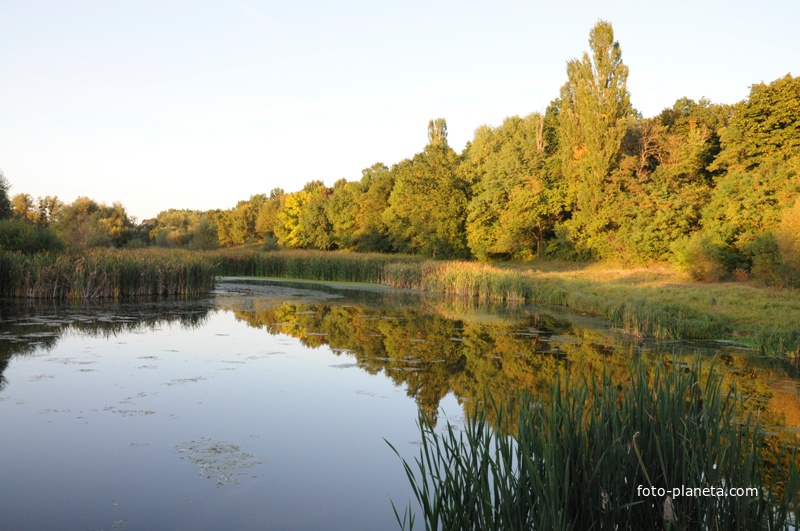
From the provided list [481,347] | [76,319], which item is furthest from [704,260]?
[76,319]

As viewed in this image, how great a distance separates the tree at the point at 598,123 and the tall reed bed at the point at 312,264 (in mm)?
9680

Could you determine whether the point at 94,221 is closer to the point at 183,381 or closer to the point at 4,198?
the point at 4,198

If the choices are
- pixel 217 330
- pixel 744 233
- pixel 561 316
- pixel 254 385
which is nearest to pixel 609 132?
pixel 744 233

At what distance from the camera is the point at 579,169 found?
3456cm

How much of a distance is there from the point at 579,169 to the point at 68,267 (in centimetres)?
2686

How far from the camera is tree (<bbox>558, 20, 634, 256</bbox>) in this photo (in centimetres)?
3203

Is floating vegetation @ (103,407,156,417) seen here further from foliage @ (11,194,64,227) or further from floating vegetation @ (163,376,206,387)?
foliage @ (11,194,64,227)

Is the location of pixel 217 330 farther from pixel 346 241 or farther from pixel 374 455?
pixel 346 241

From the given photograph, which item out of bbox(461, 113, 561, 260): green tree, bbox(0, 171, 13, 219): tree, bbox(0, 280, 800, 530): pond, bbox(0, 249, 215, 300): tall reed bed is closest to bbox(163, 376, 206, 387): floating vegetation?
bbox(0, 280, 800, 530): pond

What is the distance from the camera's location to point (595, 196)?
32438 millimetres

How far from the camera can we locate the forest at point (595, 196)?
23.0 m

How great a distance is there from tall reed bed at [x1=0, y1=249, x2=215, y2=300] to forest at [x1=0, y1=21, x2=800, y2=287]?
203cm

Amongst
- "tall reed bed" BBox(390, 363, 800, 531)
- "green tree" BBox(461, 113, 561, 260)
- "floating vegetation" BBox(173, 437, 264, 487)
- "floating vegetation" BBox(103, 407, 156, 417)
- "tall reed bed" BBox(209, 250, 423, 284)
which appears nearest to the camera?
"tall reed bed" BBox(390, 363, 800, 531)

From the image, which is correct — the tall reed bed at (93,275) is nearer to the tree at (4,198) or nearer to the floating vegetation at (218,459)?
the tree at (4,198)
